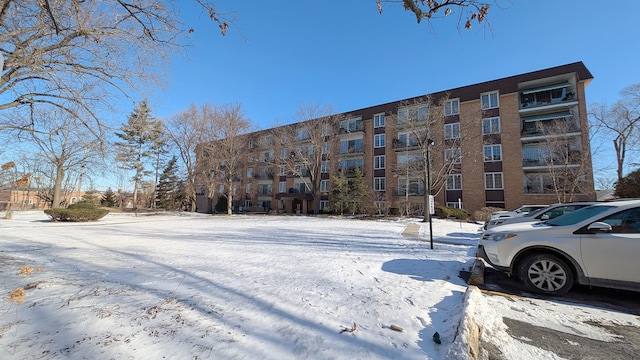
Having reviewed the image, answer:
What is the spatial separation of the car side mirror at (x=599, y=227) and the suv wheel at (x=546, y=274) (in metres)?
0.70

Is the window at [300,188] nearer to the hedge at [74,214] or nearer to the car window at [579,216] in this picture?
the hedge at [74,214]

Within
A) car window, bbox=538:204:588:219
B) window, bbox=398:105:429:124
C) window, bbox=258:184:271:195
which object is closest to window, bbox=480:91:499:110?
window, bbox=398:105:429:124

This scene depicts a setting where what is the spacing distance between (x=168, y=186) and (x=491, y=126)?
149 feet

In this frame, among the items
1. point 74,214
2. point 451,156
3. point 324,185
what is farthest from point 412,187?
point 74,214

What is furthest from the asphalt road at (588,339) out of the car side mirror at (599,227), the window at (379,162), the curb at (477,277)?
the window at (379,162)

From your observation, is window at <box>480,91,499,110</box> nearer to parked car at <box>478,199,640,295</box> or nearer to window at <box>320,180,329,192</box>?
window at <box>320,180,329,192</box>

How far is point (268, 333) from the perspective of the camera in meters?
2.97

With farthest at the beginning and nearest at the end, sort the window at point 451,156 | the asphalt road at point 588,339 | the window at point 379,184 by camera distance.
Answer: the window at point 379,184
the window at point 451,156
the asphalt road at point 588,339

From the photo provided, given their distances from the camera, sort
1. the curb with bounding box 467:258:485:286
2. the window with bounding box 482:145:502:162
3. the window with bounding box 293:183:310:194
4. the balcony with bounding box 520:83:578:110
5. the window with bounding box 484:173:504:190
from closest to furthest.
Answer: the curb with bounding box 467:258:485:286 → the balcony with bounding box 520:83:578:110 → the window with bounding box 484:173:504:190 → the window with bounding box 482:145:502:162 → the window with bounding box 293:183:310:194

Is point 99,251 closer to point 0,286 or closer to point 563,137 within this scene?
point 0,286

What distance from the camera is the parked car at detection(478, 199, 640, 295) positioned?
417cm

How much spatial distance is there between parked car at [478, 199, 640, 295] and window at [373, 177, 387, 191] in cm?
2885

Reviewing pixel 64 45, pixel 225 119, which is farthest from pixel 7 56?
pixel 225 119

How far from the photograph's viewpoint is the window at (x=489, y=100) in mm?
28391
